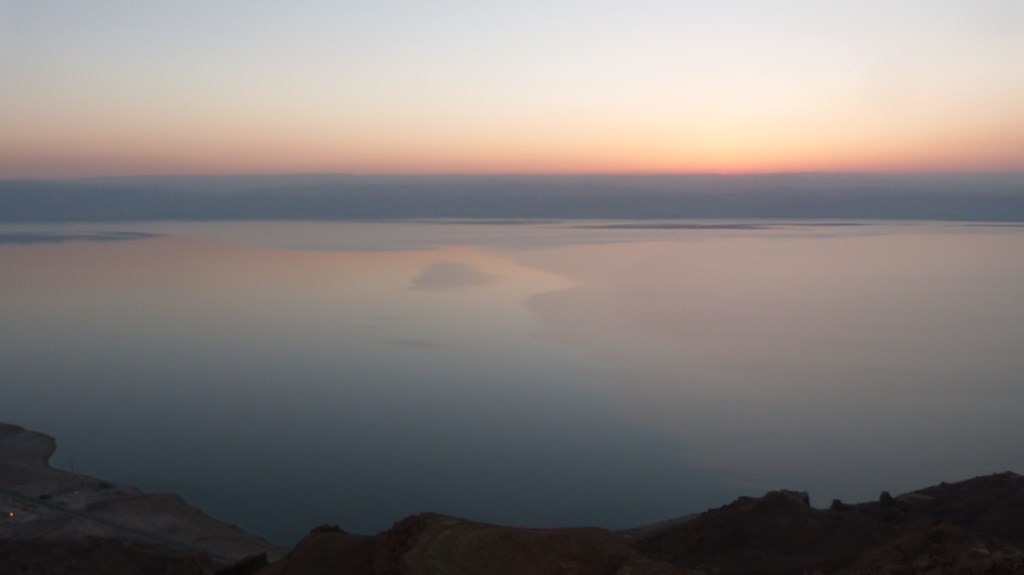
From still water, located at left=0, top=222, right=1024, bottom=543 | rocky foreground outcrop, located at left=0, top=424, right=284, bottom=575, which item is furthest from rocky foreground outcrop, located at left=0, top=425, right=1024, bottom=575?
still water, located at left=0, top=222, right=1024, bottom=543

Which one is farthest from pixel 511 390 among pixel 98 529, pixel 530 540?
pixel 530 540

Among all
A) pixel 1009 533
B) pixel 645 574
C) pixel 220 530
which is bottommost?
pixel 220 530

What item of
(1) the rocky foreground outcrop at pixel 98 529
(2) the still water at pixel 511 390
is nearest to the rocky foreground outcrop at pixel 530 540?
(1) the rocky foreground outcrop at pixel 98 529

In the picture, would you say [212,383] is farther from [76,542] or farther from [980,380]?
[980,380]

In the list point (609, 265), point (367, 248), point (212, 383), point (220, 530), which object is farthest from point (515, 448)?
point (367, 248)

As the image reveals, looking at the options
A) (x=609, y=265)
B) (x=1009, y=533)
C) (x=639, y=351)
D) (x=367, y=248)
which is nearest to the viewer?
(x=1009, y=533)

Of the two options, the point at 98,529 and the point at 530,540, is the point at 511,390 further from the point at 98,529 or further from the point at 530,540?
the point at 530,540
